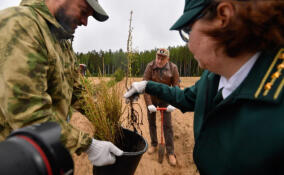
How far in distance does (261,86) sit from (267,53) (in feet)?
0.58

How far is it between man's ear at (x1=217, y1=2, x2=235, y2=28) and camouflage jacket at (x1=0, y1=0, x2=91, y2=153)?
3.46 ft

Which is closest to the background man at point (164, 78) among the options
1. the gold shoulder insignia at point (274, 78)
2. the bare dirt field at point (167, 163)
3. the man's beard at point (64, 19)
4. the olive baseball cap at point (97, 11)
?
the bare dirt field at point (167, 163)

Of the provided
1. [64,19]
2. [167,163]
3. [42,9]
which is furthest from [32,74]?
[167,163]

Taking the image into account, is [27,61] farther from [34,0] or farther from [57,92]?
[34,0]

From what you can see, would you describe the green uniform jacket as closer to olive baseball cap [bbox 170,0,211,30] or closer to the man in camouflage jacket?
olive baseball cap [bbox 170,0,211,30]

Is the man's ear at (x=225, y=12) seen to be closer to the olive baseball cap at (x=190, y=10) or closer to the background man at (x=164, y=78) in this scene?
the olive baseball cap at (x=190, y=10)

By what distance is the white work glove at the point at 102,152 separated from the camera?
130 cm

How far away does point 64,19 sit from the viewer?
143cm

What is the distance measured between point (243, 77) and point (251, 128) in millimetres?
290

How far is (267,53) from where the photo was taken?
2.67ft

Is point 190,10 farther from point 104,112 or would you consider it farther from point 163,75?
point 163,75

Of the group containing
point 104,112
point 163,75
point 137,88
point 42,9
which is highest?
point 42,9

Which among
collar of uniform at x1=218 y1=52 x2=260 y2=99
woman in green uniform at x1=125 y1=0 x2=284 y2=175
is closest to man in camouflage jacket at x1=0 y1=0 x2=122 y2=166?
woman in green uniform at x1=125 y1=0 x2=284 y2=175

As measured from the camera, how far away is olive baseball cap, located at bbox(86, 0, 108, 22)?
4.88ft
